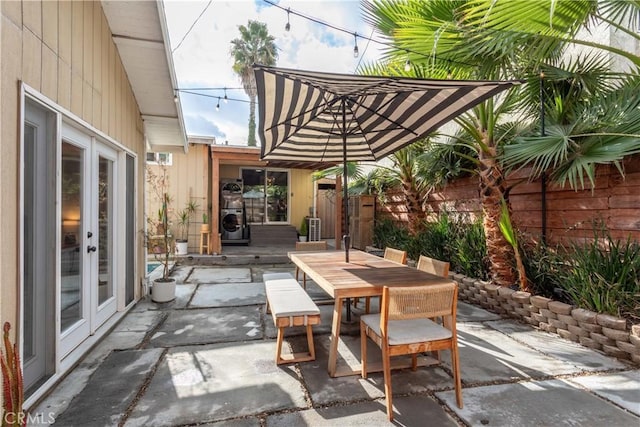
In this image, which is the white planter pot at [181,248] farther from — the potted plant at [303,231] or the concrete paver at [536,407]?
the concrete paver at [536,407]

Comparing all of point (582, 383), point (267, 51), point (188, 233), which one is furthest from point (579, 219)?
point (267, 51)

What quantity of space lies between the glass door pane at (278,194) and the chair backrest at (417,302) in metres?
9.32

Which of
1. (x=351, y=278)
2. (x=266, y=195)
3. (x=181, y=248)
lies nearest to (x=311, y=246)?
(x=351, y=278)

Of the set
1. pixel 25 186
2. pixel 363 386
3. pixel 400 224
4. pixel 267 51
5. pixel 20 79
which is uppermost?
pixel 267 51

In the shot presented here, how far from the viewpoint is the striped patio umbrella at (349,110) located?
2.55m

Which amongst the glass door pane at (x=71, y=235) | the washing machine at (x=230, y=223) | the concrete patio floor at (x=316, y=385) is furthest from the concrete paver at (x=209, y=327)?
the washing machine at (x=230, y=223)

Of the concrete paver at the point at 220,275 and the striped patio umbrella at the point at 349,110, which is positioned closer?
the striped patio umbrella at the point at 349,110

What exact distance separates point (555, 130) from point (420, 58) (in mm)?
1650

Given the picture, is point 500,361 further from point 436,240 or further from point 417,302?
point 436,240

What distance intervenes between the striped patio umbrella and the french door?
1800 mm

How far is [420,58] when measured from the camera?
3531 mm

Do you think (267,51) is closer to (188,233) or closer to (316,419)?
(188,233)

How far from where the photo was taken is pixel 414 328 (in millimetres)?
2340

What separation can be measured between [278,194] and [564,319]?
361 inches
